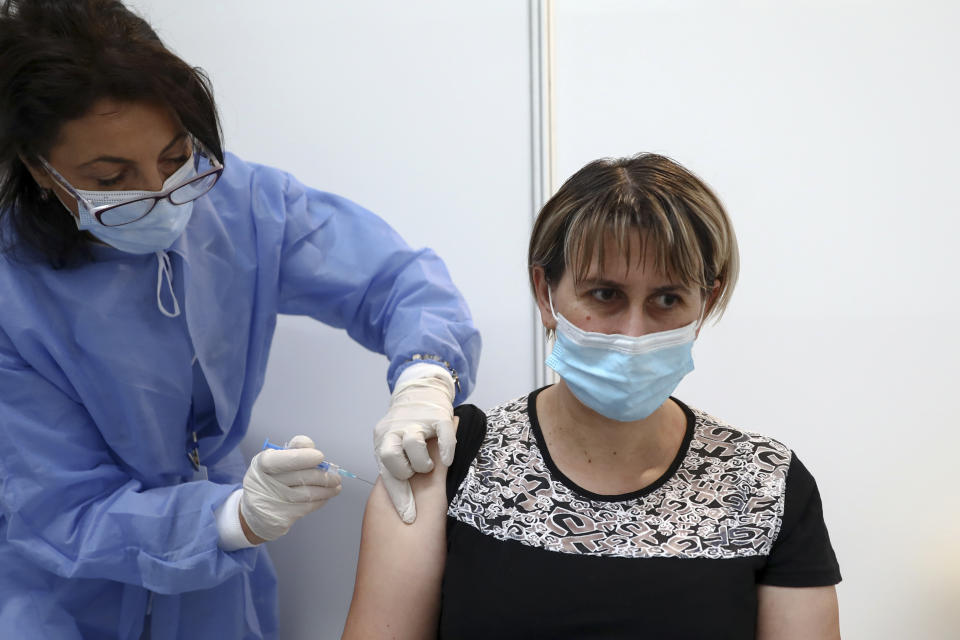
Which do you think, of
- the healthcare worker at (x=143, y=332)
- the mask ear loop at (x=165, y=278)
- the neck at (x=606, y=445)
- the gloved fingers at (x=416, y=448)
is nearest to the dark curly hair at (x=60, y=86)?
the healthcare worker at (x=143, y=332)

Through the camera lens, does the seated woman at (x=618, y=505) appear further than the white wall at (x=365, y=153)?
No

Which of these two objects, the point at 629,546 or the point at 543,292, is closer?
the point at 629,546

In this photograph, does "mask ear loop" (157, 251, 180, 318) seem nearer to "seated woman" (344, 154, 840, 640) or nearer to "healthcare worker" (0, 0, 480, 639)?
"healthcare worker" (0, 0, 480, 639)

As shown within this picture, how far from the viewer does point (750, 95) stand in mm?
1906

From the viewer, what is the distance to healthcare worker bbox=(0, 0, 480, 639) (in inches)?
50.5

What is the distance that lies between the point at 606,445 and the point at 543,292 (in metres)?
0.25

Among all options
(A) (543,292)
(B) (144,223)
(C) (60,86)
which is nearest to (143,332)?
(B) (144,223)

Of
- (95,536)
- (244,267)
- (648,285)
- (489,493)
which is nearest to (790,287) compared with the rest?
(648,285)

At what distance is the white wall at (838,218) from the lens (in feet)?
6.21

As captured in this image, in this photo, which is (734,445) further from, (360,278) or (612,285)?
(360,278)

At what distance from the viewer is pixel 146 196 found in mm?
1316

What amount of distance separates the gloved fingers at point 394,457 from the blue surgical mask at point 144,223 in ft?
1.62

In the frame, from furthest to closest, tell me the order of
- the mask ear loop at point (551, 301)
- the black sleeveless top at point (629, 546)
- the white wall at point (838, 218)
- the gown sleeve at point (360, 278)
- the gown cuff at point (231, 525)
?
the white wall at point (838, 218) → the gown sleeve at point (360, 278) → the gown cuff at point (231, 525) → the mask ear loop at point (551, 301) → the black sleeveless top at point (629, 546)

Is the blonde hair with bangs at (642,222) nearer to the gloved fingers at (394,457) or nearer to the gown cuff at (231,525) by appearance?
the gloved fingers at (394,457)
